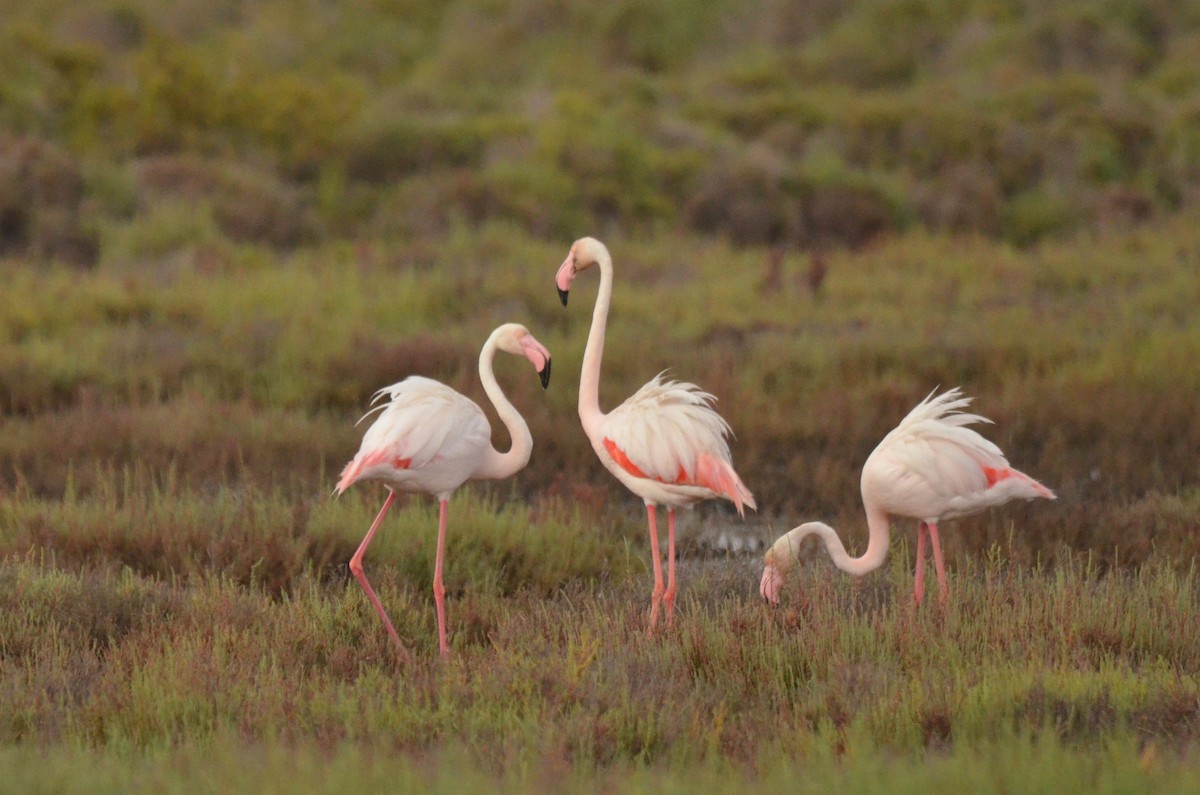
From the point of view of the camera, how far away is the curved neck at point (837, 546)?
632 centimetres

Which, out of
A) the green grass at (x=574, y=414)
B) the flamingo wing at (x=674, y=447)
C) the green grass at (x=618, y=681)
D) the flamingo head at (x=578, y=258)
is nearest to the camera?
the green grass at (x=618, y=681)

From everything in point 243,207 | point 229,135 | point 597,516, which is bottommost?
point 597,516

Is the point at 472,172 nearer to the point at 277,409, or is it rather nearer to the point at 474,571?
the point at 277,409

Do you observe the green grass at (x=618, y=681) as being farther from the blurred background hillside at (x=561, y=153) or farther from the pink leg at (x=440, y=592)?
the blurred background hillside at (x=561, y=153)

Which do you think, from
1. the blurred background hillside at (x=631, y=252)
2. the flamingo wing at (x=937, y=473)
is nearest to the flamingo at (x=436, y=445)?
the flamingo wing at (x=937, y=473)

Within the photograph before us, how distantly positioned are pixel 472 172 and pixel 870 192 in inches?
202

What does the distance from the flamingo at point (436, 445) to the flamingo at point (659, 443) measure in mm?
313

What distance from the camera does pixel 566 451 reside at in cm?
998

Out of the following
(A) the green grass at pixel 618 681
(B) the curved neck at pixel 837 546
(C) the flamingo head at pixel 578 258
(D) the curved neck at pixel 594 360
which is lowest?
(A) the green grass at pixel 618 681

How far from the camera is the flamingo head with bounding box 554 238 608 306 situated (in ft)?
20.7

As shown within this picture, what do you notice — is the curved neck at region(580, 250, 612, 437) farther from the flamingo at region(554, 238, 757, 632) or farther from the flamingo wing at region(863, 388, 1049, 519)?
the flamingo wing at region(863, 388, 1049, 519)

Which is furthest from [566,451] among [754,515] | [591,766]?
[591,766]

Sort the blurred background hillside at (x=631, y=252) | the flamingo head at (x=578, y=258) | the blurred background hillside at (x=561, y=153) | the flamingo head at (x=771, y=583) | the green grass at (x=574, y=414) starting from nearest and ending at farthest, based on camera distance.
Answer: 1. the green grass at (x=574, y=414)
2. the flamingo head at (x=771, y=583)
3. the flamingo head at (x=578, y=258)
4. the blurred background hillside at (x=631, y=252)
5. the blurred background hillside at (x=561, y=153)

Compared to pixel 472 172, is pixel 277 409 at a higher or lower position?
lower
